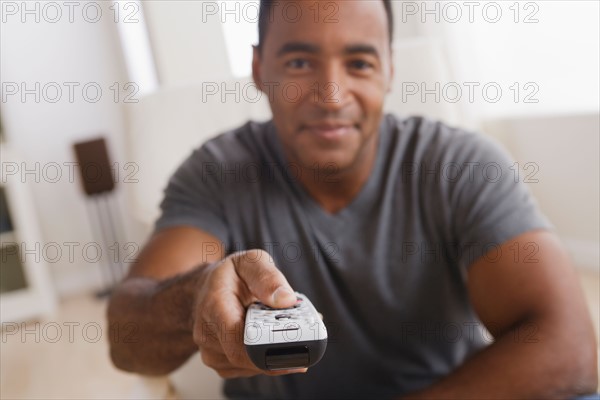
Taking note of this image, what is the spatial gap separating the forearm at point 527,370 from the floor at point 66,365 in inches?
3.9

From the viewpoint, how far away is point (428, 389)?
Answer: 52 cm

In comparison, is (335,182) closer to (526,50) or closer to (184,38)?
(184,38)

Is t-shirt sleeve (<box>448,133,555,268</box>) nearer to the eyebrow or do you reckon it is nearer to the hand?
the eyebrow

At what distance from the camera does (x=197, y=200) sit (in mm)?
638

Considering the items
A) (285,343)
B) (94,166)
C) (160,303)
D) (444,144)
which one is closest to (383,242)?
(444,144)

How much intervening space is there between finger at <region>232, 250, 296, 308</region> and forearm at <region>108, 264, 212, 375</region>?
85 millimetres

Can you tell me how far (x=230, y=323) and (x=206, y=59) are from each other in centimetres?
43

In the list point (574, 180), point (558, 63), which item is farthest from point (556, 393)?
point (558, 63)

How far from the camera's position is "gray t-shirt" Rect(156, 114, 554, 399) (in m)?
0.60

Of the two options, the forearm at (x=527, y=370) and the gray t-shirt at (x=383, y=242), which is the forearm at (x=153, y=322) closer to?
the gray t-shirt at (x=383, y=242)

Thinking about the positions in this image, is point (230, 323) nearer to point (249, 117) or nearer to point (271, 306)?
point (271, 306)

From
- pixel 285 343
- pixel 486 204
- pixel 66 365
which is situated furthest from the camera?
pixel 486 204

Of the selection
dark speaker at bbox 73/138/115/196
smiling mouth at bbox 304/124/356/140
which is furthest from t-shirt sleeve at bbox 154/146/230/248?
dark speaker at bbox 73/138/115/196

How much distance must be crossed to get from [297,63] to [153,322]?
293mm
